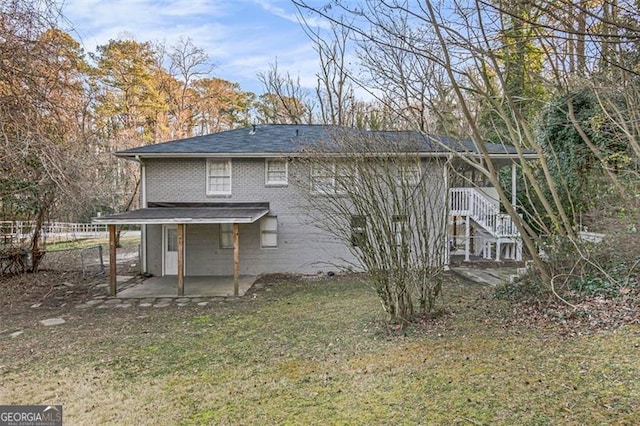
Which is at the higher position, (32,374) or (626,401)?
(626,401)

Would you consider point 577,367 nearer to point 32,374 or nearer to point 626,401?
point 626,401

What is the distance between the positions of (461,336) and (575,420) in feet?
7.51

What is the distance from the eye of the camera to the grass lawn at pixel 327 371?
3572 millimetres

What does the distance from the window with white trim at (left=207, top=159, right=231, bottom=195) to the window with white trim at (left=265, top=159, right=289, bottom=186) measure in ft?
4.16

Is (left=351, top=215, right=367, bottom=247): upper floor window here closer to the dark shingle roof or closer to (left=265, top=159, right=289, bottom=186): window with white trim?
the dark shingle roof

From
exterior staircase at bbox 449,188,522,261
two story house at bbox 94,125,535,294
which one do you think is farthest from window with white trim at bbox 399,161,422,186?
exterior staircase at bbox 449,188,522,261

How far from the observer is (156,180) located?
502 inches

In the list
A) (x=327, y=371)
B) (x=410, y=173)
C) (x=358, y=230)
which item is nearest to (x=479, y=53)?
(x=410, y=173)

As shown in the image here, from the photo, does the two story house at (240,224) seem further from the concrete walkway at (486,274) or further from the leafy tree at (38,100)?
the leafy tree at (38,100)

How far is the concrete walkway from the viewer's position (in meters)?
9.81

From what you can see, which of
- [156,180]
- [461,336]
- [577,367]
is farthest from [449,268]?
[156,180]

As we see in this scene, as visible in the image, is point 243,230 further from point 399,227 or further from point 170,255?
point 399,227

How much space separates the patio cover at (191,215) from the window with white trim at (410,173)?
4.96 meters

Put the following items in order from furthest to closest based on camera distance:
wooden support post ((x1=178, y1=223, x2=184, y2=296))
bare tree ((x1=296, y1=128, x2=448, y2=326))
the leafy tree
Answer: wooden support post ((x1=178, y1=223, x2=184, y2=296)) → the leafy tree → bare tree ((x1=296, y1=128, x2=448, y2=326))
